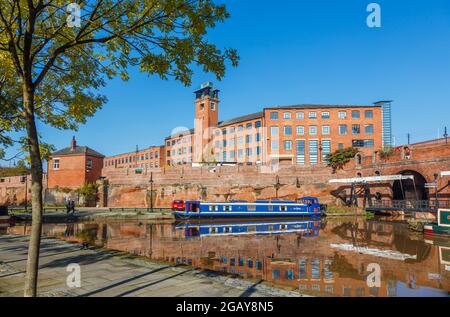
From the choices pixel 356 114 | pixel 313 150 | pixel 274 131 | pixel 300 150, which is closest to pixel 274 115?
pixel 274 131

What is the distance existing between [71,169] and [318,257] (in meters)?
46.2

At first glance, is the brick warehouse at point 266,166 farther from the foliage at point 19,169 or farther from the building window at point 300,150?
the foliage at point 19,169

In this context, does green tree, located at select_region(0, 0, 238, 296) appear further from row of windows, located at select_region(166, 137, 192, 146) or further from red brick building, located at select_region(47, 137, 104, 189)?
row of windows, located at select_region(166, 137, 192, 146)

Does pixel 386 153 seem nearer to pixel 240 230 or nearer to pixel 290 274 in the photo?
pixel 240 230

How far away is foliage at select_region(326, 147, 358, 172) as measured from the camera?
4200 centimetres

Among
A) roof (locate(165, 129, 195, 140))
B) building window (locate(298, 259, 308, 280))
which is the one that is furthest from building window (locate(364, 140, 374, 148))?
building window (locate(298, 259, 308, 280))

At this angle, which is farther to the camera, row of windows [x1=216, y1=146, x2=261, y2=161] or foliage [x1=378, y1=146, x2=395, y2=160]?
row of windows [x1=216, y1=146, x2=261, y2=161]

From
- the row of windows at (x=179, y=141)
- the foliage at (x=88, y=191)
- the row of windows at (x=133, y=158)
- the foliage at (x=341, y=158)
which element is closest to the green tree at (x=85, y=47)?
the foliage at (x=341, y=158)

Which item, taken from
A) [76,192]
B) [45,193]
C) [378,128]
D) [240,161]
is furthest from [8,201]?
[378,128]

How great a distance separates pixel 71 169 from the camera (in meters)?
49.8

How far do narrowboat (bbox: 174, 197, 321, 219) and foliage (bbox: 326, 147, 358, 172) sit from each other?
7.81 m

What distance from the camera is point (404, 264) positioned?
42.5 ft

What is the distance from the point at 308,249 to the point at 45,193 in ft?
149
